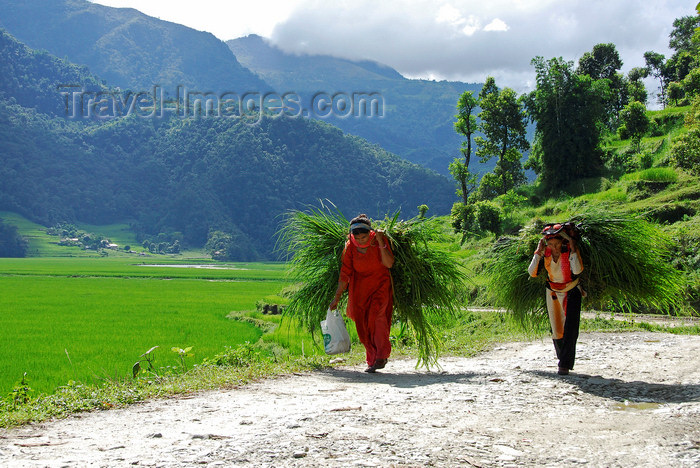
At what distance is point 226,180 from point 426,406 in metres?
126

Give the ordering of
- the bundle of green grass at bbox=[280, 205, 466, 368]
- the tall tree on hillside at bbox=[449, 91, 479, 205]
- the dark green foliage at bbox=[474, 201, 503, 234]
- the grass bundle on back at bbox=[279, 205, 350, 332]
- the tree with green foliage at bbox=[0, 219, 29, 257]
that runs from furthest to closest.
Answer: the tree with green foliage at bbox=[0, 219, 29, 257] < the tall tree on hillside at bbox=[449, 91, 479, 205] < the dark green foliage at bbox=[474, 201, 503, 234] < the grass bundle on back at bbox=[279, 205, 350, 332] < the bundle of green grass at bbox=[280, 205, 466, 368]

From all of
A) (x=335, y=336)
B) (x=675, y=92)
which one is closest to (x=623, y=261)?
(x=335, y=336)

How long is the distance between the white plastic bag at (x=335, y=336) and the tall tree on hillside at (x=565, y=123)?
28.3 m

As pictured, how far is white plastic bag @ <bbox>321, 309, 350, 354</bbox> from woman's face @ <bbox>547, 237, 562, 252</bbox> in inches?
98.9

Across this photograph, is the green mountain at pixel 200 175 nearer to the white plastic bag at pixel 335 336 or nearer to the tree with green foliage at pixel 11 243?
the tree with green foliage at pixel 11 243

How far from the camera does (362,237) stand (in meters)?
7.12

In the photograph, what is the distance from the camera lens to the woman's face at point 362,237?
7098mm

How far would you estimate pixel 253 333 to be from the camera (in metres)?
17.0

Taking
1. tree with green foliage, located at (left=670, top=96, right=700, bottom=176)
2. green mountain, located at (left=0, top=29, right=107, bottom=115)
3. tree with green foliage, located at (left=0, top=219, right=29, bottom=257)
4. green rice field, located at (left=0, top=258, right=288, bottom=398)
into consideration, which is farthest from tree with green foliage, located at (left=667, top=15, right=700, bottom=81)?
green mountain, located at (left=0, top=29, right=107, bottom=115)

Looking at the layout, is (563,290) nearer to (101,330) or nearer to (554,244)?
(554,244)

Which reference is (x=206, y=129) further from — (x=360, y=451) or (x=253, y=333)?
(x=360, y=451)

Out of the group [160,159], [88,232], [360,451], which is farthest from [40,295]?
[160,159]

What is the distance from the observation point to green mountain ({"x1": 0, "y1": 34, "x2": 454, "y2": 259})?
120 m

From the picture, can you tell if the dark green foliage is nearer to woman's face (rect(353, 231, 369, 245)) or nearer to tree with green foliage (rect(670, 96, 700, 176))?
tree with green foliage (rect(670, 96, 700, 176))
